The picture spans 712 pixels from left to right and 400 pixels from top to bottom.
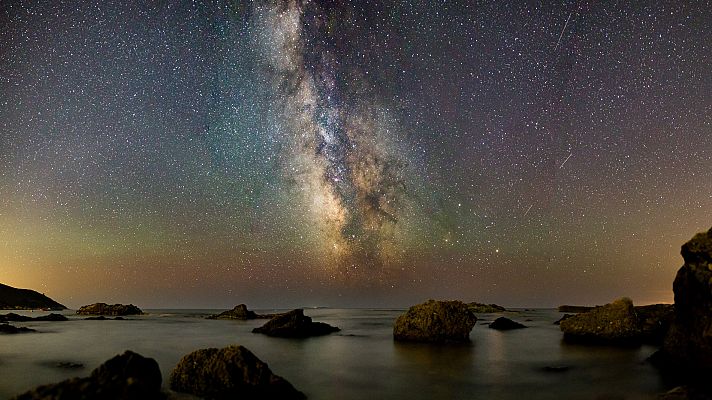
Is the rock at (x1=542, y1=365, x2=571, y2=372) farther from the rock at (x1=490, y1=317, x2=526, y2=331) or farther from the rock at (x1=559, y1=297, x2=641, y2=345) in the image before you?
the rock at (x1=490, y1=317, x2=526, y2=331)

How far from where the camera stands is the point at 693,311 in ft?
41.0

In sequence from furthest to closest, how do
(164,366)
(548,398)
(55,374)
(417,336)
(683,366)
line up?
(417,336), (164,366), (55,374), (683,366), (548,398)

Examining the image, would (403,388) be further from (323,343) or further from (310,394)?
(323,343)

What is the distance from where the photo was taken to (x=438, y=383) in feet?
40.4

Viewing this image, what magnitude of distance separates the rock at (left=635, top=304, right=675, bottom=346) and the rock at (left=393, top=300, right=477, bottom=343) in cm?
816

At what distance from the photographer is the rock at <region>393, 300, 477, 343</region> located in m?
22.5

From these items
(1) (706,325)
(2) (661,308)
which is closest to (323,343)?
(1) (706,325)

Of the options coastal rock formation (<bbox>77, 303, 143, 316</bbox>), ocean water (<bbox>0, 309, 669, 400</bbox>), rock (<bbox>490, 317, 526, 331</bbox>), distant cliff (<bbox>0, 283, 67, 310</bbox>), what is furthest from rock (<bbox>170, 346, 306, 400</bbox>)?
distant cliff (<bbox>0, 283, 67, 310</bbox>)

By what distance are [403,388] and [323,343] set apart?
12.7m

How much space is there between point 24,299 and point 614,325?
684 feet

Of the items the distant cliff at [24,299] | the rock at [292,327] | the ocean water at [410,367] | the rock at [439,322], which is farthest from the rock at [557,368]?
the distant cliff at [24,299]

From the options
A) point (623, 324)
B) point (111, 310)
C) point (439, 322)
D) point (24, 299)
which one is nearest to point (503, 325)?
point (623, 324)

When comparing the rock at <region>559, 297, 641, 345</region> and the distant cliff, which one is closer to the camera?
the rock at <region>559, 297, 641, 345</region>

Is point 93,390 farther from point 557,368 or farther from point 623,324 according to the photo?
point 623,324
